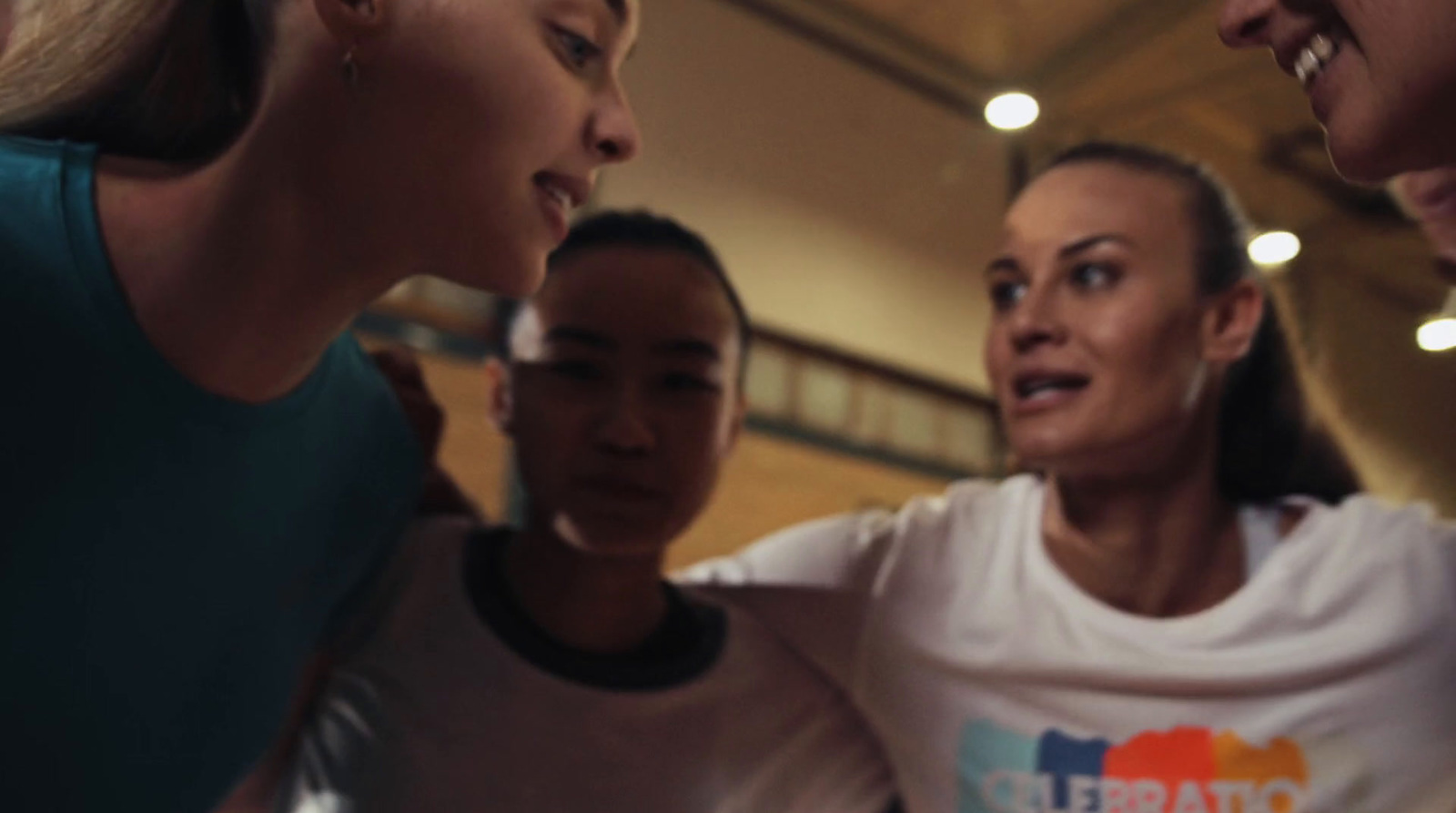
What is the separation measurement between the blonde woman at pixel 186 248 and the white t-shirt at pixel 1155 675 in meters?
0.33

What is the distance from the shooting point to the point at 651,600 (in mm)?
655

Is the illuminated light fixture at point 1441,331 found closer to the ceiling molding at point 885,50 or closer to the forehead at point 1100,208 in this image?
the forehead at point 1100,208

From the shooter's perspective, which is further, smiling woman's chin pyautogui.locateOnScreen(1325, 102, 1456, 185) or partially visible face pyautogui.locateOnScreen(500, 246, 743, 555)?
partially visible face pyautogui.locateOnScreen(500, 246, 743, 555)

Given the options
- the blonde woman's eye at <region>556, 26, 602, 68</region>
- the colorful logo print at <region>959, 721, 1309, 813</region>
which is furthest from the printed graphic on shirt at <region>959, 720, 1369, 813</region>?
the blonde woman's eye at <region>556, 26, 602, 68</region>

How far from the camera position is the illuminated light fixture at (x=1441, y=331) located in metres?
0.55

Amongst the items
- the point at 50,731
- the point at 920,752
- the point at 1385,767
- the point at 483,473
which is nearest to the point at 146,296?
the point at 50,731

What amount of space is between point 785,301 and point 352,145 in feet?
1.66

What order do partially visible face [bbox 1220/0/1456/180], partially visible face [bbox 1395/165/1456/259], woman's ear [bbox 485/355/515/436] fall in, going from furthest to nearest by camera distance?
woman's ear [bbox 485/355/515/436] < partially visible face [bbox 1395/165/1456/259] < partially visible face [bbox 1220/0/1456/180]

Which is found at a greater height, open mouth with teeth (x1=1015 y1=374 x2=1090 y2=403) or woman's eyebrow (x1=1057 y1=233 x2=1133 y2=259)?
woman's eyebrow (x1=1057 y1=233 x2=1133 y2=259)

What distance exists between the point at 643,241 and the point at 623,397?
0.32ft

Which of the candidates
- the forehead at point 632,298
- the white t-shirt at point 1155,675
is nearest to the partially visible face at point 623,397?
the forehead at point 632,298

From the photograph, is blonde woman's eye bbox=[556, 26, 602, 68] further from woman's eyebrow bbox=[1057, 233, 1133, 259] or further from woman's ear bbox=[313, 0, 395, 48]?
woman's eyebrow bbox=[1057, 233, 1133, 259]

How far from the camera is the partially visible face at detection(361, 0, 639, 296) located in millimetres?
433

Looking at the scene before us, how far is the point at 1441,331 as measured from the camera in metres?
0.55
